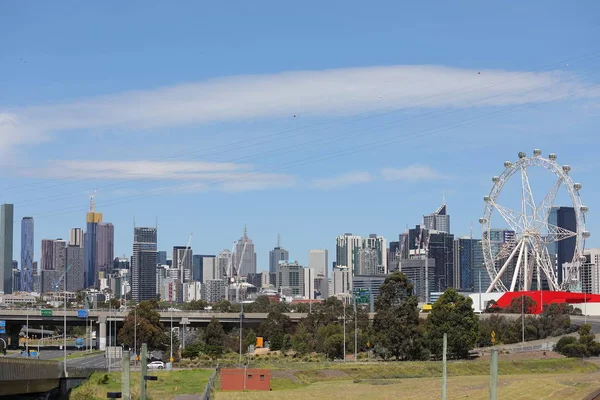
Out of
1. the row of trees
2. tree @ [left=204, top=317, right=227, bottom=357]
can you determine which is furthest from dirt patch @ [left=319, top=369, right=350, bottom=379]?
tree @ [left=204, top=317, right=227, bottom=357]

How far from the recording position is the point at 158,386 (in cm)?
8438

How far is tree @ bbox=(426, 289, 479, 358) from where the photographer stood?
398 feet

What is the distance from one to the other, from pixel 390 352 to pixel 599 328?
5761 centimetres

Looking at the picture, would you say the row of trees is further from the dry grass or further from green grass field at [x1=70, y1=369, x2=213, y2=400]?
the dry grass

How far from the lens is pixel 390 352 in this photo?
405 feet

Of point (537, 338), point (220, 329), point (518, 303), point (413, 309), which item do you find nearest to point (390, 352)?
point (413, 309)

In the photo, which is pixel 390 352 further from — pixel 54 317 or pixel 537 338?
pixel 54 317

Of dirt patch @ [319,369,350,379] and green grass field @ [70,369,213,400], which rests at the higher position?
green grass field @ [70,369,213,400]

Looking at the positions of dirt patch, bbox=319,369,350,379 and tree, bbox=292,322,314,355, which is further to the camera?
tree, bbox=292,322,314,355

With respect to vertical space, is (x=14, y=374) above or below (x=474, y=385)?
above

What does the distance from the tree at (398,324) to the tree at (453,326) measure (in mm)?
1812

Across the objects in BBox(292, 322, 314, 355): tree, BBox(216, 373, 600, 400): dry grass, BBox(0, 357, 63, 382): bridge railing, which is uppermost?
BBox(0, 357, 63, 382): bridge railing

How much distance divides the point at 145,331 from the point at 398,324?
49.2 meters

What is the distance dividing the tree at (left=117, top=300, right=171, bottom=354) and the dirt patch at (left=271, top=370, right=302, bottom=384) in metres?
51.6
